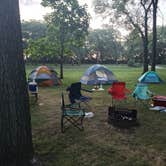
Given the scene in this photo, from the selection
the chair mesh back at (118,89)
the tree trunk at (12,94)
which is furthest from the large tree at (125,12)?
the tree trunk at (12,94)

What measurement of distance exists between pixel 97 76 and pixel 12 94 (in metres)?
11.2

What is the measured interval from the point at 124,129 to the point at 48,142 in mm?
1824

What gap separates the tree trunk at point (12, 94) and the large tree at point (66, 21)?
14.0m

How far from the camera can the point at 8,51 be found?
11.0ft

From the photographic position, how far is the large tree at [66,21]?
16.8 m

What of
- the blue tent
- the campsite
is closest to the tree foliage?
the blue tent

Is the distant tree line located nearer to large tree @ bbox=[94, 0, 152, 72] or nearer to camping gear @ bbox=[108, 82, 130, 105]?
large tree @ bbox=[94, 0, 152, 72]

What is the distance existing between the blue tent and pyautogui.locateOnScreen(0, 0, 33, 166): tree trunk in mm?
10384

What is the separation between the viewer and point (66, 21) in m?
17.3

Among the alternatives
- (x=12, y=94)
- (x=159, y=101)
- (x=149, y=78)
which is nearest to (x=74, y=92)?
(x=159, y=101)

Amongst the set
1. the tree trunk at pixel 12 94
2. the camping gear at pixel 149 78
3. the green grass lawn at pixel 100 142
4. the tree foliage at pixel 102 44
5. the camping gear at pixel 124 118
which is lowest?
the green grass lawn at pixel 100 142

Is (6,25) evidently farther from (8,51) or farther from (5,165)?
(5,165)

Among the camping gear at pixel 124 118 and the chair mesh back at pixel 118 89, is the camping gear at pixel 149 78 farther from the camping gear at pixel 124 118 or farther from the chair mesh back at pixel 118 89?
the camping gear at pixel 124 118

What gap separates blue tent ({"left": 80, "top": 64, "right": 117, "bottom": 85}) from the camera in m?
14.0
